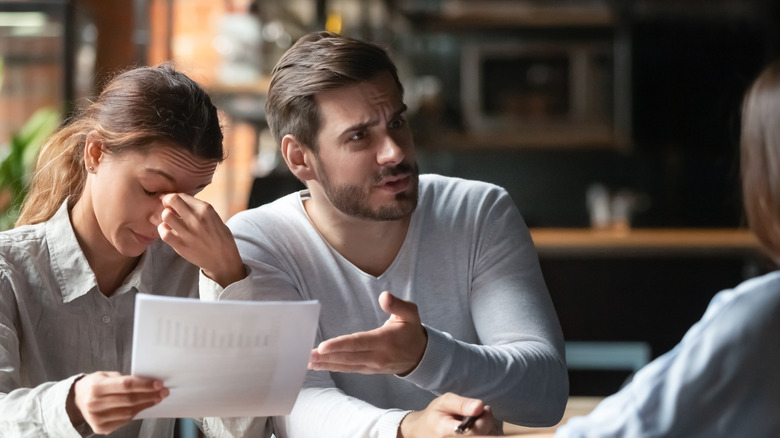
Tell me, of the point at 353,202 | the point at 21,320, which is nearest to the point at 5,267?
the point at 21,320

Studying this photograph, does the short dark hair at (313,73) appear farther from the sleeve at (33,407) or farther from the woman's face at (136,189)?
the sleeve at (33,407)

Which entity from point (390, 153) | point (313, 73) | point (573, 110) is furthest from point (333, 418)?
point (573, 110)

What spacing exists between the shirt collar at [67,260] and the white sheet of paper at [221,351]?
29 cm

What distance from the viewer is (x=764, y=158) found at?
878 mm

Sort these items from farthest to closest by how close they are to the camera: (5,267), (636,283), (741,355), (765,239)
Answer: (636,283)
(5,267)
(765,239)
(741,355)

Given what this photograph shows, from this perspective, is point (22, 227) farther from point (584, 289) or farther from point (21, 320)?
point (584, 289)

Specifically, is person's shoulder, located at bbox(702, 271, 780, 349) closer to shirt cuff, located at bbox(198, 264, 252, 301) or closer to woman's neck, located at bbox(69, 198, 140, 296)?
shirt cuff, located at bbox(198, 264, 252, 301)

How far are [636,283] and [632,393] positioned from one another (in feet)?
11.0

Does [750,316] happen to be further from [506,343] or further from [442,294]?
[442,294]

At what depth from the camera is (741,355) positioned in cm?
79

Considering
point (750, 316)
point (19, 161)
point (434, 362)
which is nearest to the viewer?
point (750, 316)

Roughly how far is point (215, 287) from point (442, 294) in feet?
1.36

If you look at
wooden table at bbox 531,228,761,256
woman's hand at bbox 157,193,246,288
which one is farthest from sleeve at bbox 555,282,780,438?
wooden table at bbox 531,228,761,256

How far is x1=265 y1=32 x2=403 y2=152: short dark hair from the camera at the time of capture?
1.45 m
